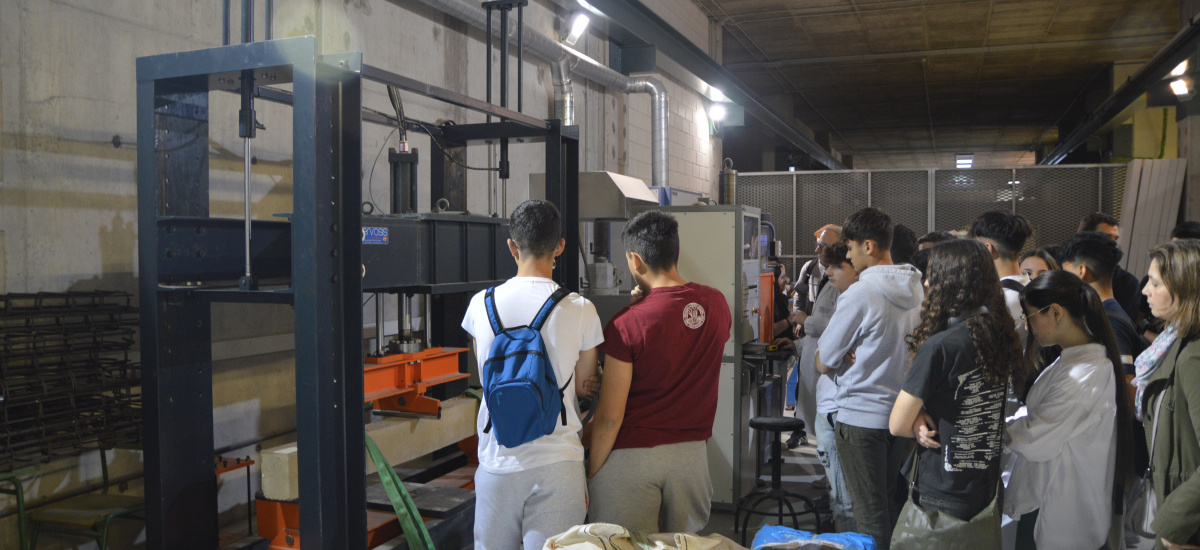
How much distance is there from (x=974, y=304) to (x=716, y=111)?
24.5ft

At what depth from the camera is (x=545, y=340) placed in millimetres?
2156

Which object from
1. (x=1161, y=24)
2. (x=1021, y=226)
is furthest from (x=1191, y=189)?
(x=1021, y=226)

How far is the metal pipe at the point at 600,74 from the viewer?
4312mm

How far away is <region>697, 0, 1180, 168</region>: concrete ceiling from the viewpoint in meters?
8.19

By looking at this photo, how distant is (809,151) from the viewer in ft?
45.1

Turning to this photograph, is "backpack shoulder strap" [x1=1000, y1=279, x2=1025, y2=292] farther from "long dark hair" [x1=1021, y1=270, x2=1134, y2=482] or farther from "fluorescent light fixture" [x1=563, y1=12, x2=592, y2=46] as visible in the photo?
"fluorescent light fixture" [x1=563, y1=12, x2=592, y2=46]

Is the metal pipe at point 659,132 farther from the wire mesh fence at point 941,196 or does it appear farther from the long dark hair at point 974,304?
the long dark hair at point 974,304

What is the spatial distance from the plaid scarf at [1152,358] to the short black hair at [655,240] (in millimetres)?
1432

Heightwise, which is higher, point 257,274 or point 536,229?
point 536,229

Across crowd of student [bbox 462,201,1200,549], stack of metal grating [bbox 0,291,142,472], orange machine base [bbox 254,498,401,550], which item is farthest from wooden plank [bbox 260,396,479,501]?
crowd of student [bbox 462,201,1200,549]

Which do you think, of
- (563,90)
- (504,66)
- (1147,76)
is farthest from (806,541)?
(1147,76)

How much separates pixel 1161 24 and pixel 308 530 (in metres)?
10.1

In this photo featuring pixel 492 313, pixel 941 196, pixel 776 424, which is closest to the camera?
pixel 492 313

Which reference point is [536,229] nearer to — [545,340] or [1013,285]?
[545,340]
